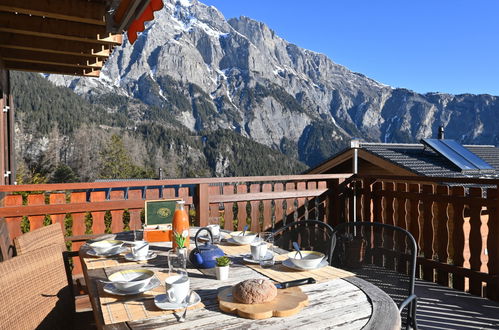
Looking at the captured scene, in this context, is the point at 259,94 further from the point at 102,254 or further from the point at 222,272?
the point at 222,272

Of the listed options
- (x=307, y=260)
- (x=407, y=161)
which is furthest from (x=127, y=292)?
(x=407, y=161)

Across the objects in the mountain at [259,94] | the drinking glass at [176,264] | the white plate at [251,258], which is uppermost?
the mountain at [259,94]

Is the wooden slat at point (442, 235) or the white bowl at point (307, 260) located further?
the wooden slat at point (442, 235)

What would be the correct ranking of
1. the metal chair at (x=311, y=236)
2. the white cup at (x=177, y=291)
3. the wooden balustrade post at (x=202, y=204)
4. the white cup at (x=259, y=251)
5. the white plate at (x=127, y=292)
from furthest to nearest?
the wooden balustrade post at (x=202, y=204) → the metal chair at (x=311, y=236) → the white cup at (x=259, y=251) → the white plate at (x=127, y=292) → the white cup at (x=177, y=291)

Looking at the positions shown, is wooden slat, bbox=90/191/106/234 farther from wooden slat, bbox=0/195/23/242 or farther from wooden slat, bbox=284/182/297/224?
wooden slat, bbox=284/182/297/224

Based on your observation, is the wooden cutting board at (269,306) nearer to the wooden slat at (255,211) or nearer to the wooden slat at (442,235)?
the wooden slat at (442,235)

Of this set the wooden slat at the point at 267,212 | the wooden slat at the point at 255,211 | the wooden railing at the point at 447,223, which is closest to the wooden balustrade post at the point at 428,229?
the wooden railing at the point at 447,223

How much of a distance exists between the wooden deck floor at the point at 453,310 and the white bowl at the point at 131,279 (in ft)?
7.49

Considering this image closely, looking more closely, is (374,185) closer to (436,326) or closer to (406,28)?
(436,326)

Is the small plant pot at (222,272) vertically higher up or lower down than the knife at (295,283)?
higher up

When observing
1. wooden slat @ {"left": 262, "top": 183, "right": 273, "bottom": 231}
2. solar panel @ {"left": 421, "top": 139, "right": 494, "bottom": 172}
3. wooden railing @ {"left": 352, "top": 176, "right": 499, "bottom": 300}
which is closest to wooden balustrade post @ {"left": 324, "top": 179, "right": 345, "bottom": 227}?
wooden railing @ {"left": 352, "top": 176, "right": 499, "bottom": 300}

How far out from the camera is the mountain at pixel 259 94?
9552cm

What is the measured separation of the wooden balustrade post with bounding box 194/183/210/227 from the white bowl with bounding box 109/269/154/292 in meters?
2.49

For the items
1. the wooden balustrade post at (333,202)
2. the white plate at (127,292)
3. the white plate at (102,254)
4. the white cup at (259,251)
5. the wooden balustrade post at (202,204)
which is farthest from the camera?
the wooden balustrade post at (333,202)
